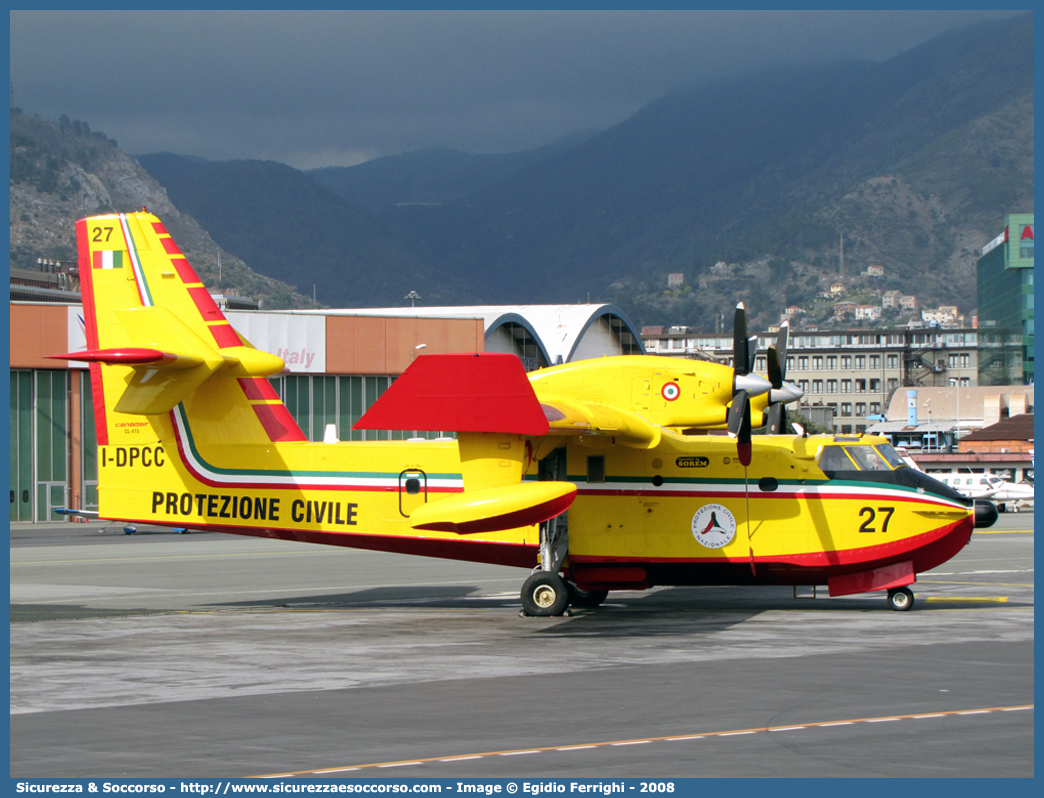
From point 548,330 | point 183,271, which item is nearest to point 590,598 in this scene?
point 183,271

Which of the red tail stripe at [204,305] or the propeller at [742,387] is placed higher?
the red tail stripe at [204,305]

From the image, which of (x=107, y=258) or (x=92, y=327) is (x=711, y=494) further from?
(x=107, y=258)

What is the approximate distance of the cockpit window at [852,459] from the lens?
22.4 m

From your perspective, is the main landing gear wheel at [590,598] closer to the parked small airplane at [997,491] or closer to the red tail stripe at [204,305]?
the red tail stripe at [204,305]

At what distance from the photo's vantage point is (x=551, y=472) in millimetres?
22484

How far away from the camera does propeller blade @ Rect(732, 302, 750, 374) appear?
66.1 feet

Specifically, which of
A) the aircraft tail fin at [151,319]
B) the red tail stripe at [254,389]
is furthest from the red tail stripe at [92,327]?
the red tail stripe at [254,389]

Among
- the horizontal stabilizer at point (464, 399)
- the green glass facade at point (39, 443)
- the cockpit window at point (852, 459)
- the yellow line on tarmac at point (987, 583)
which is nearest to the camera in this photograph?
the horizontal stabilizer at point (464, 399)

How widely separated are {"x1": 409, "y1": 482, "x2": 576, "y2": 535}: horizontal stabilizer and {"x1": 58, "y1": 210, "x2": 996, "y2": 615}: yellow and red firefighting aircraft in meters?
0.82

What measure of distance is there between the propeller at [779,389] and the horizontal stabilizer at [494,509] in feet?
15.2

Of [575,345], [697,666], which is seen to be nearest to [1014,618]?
[697,666]

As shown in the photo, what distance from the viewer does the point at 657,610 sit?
23422mm

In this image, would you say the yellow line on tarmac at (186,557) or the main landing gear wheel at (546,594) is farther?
the yellow line on tarmac at (186,557)

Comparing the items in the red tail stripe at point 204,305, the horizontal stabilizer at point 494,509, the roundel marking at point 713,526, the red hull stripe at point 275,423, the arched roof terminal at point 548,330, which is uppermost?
the arched roof terminal at point 548,330
